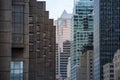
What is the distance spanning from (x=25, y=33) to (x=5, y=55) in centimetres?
538

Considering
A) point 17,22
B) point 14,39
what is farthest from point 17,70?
point 17,22

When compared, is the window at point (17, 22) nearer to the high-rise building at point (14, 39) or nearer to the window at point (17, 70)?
the high-rise building at point (14, 39)

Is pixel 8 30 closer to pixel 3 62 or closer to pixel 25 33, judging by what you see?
pixel 3 62

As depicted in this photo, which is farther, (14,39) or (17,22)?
(14,39)

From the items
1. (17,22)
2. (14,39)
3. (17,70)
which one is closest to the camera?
(17,22)

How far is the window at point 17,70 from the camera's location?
74.9 feet

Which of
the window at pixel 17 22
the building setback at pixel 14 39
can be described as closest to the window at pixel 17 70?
the building setback at pixel 14 39

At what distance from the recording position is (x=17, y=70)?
23.5m

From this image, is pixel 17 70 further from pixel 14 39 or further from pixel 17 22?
pixel 17 22

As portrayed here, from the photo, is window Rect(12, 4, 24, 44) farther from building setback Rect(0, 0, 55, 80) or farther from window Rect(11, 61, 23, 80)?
window Rect(11, 61, 23, 80)

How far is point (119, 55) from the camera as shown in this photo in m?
189

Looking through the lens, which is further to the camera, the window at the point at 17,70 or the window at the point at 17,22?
the window at the point at 17,70

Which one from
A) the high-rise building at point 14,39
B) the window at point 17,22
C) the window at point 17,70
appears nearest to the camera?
the high-rise building at point 14,39

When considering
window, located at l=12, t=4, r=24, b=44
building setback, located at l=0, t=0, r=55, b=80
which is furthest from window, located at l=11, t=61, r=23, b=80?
window, located at l=12, t=4, r=24, b=44
